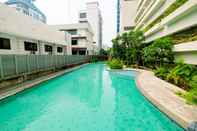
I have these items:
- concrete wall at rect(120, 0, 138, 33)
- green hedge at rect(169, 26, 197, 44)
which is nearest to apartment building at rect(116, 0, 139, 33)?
concrete wall at rect(120, 0, 138, 33)

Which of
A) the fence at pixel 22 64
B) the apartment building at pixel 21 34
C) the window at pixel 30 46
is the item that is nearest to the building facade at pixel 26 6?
the apartment building at pixel 21 34

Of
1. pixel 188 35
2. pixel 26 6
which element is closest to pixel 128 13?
pixel 188 35

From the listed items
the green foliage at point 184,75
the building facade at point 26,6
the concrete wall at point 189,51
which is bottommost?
the green foliage at point 184,75

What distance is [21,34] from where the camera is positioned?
41.7ft

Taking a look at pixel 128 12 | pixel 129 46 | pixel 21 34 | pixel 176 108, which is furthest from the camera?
pixel 128 12

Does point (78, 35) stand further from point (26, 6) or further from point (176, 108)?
point (26, 6)

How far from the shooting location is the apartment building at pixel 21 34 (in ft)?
36.3

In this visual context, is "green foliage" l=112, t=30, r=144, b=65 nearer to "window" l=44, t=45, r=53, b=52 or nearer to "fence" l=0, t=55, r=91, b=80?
"window" l=44, t=45, r=53, b=52

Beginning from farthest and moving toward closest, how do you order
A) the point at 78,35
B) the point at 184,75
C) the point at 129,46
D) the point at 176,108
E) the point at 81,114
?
the point at 78,35
the point at 129,46
the point at 184,75
the point at 81,114
the point at 176,108

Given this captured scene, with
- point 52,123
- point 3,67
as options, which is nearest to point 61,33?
point 3,67

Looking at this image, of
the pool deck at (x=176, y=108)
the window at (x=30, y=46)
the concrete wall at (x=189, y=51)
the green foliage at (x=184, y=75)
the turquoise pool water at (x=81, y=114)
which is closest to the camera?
the pool deck at (x=176, y=108)

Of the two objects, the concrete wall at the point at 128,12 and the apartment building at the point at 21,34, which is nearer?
the apartment building at the point at 21,34

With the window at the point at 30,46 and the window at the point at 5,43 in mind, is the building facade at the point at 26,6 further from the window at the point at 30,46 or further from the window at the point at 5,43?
the window at the point at 5,43

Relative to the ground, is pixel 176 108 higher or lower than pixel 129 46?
lower
